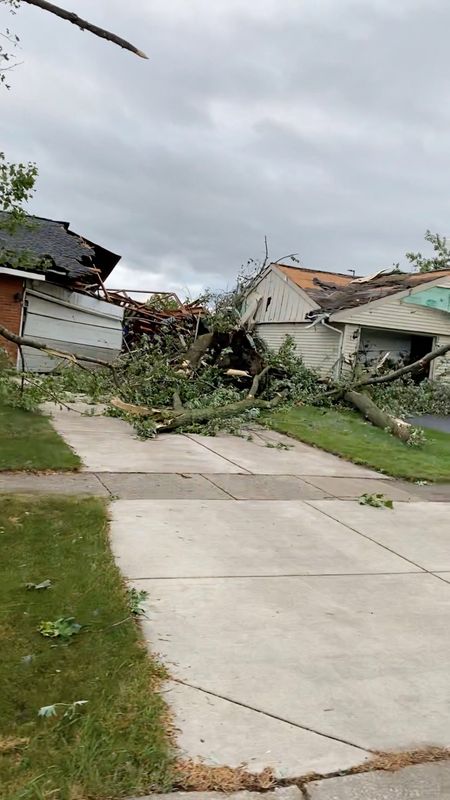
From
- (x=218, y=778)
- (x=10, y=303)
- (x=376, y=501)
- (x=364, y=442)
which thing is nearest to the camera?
(x=218, y=778)

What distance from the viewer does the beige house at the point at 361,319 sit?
1705 cm

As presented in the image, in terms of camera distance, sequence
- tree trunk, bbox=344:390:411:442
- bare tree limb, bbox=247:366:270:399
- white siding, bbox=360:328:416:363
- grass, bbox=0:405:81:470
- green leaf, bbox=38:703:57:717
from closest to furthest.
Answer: green leaf, bbox=38:703:57:717 < grass, bbox=0:405:81:470 < tree trunk, bbox=344:390:411:442 < bare tree limb, bbox=247:366:270:399 < white siding, bbox=360:328:416:363

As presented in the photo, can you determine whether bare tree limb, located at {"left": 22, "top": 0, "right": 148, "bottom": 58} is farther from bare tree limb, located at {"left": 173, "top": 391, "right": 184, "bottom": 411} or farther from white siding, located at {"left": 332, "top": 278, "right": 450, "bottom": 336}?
white siding, located at {"left": 332, "top": 278, "right": 450, "bottom": 336}

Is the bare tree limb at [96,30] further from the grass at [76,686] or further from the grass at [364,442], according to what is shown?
the grass at [364,442]

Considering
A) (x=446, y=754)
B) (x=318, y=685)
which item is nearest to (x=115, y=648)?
(x=318, y=685)

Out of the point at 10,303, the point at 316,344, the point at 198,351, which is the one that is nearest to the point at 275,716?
the point at 198,351

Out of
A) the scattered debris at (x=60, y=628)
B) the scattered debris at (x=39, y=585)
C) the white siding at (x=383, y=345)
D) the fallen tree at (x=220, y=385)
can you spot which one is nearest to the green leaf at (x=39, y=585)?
the scattered debris at (x=39, y=585)

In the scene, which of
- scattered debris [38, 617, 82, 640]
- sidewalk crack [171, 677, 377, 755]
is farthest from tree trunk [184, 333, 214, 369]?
sidewalk crack [171, 677, 377, 755]

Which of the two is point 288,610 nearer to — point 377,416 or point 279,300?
point 377,416

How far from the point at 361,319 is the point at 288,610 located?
13875mm

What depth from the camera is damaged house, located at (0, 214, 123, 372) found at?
16516 millimetres

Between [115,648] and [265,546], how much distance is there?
84.2 inches

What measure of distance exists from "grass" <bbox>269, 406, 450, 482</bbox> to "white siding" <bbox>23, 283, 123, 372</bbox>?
7.51 metres

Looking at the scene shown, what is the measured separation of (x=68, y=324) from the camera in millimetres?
17906
